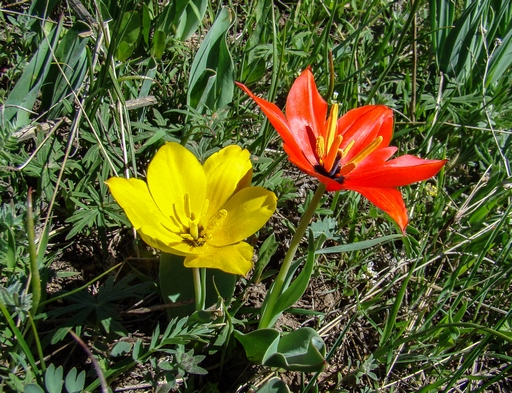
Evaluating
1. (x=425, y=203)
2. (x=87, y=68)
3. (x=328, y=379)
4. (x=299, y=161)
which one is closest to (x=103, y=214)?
(x=87, y=68)

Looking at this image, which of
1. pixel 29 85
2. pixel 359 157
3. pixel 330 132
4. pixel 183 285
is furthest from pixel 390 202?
pixel 29 85

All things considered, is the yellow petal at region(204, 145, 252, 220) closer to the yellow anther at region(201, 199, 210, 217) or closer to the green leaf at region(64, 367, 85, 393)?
the yellow anther at region(201, 199, 210, 217)

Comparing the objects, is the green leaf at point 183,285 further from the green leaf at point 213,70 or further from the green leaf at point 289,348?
the green leaf at point 213,70

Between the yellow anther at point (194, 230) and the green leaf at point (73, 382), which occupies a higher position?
the yellow anther at point (194, 230)

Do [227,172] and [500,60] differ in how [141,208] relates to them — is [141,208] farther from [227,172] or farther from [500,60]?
[500,60]

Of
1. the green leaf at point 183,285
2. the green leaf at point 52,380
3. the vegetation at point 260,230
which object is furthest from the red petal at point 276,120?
the green leaf at point 52,380
